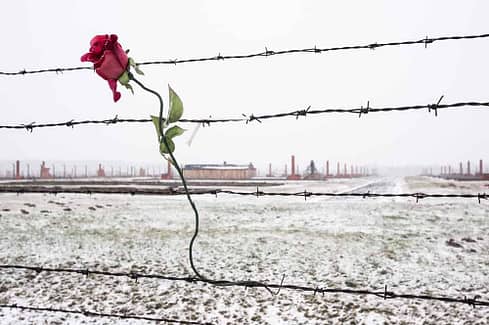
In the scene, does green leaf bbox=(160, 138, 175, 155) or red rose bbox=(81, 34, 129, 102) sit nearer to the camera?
red rose bbox=(81, 34, 129, 102)

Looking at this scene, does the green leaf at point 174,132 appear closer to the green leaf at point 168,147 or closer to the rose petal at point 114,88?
the green leaf at point 168,147

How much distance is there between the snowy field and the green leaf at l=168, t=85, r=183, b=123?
474 cm

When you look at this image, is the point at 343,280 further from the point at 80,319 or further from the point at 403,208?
the point at 403,208

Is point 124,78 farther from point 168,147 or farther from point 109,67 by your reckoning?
point 168,147

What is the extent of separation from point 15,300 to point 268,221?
28.5ft

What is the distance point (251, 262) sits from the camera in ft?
26.0

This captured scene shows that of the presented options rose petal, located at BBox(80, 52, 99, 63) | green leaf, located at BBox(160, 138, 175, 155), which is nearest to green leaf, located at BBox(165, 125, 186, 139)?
green leaf, located at BBox(160, 138, 175, 155)

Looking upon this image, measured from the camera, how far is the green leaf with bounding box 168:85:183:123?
4.24 feet

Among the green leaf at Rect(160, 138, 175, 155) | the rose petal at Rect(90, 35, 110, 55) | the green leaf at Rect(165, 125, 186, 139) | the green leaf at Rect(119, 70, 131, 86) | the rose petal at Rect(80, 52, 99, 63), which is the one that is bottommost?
the green leaf at Rect(160, 138, 175, 155)

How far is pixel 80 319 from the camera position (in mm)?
5293

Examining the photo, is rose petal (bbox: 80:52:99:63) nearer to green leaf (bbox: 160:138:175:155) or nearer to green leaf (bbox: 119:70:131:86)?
green leaf (bbox: 119:70:131:86)

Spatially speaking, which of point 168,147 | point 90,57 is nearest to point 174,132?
point 168,147

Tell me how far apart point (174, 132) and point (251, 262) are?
7013 mm

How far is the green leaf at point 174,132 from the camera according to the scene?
1321 millimetres
